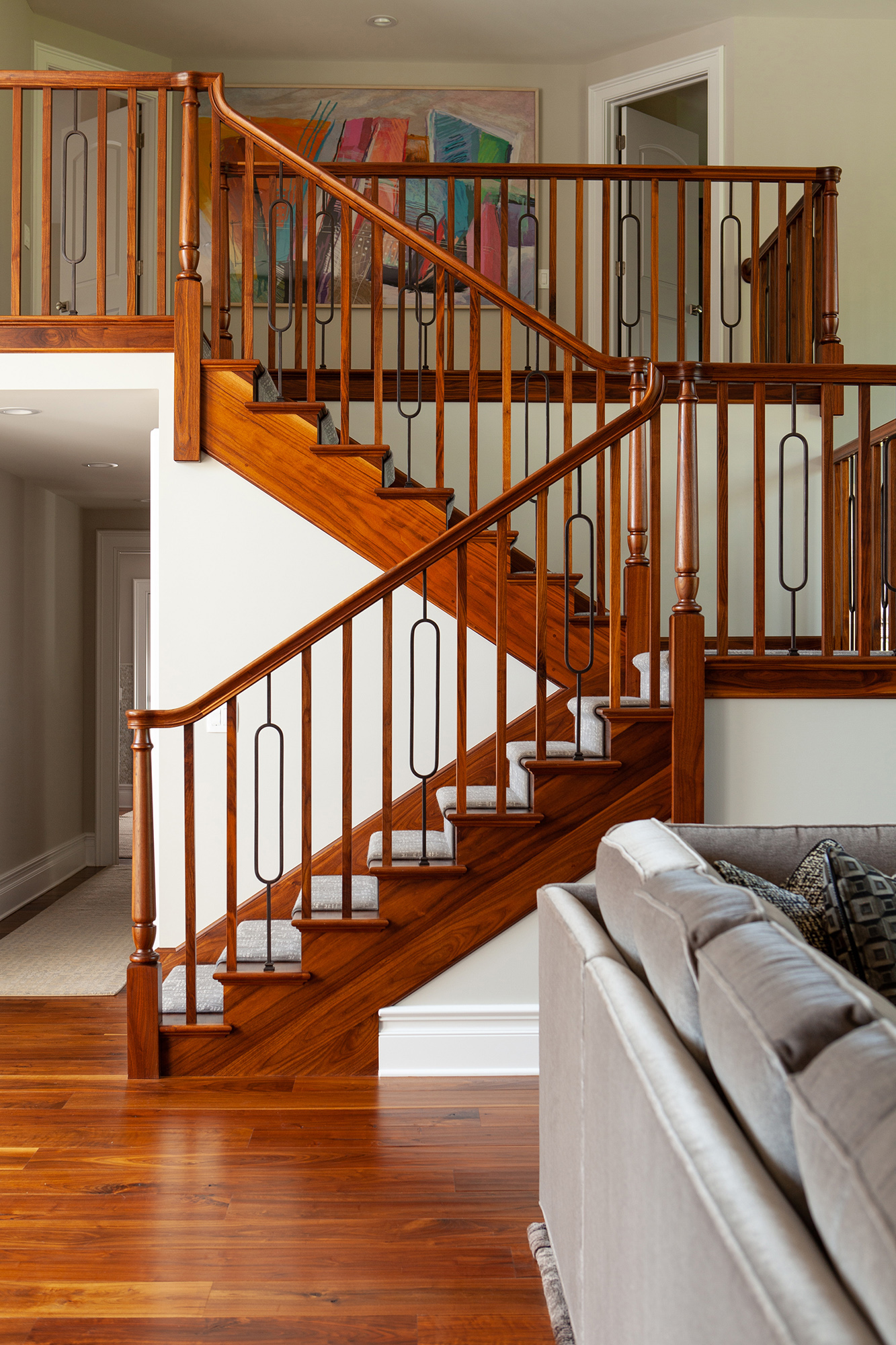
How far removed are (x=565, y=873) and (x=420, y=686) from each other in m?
1.05

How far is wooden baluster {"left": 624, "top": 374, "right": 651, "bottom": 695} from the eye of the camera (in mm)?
3039

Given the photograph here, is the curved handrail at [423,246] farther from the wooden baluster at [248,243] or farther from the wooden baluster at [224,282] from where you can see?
the wooden baluster at [224,282]

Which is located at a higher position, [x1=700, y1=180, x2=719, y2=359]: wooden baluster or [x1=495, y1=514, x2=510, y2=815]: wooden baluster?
[x1=700, y1=180, x2=719, y2=359]: wooden baluster

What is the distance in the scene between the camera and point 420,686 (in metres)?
3.71

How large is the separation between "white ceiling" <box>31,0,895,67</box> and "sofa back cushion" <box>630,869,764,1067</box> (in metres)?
5.66

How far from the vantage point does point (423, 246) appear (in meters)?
3.41

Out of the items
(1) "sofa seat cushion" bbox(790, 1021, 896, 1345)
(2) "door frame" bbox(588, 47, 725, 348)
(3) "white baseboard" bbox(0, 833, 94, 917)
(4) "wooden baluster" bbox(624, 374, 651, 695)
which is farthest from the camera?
(2) "door frame" bbox(588, 47, 725, 348)

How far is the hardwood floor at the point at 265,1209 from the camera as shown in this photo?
70.8 inches

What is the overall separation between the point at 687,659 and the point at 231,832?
4.59ft

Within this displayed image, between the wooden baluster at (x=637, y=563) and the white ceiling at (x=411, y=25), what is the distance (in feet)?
11.4

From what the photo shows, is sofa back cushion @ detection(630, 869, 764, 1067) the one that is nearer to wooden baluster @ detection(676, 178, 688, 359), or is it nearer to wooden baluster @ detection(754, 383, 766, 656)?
wooden baluster @ detection(754, 383, 766, 656)

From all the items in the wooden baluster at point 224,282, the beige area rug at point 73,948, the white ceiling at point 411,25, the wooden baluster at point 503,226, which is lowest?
the beige area rug at point 73,948

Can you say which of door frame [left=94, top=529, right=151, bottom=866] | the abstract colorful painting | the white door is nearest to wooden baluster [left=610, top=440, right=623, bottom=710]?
the white door

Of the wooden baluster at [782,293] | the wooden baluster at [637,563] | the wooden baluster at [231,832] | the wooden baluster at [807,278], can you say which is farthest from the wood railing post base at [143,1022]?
the wooden baluster at [782,293]
